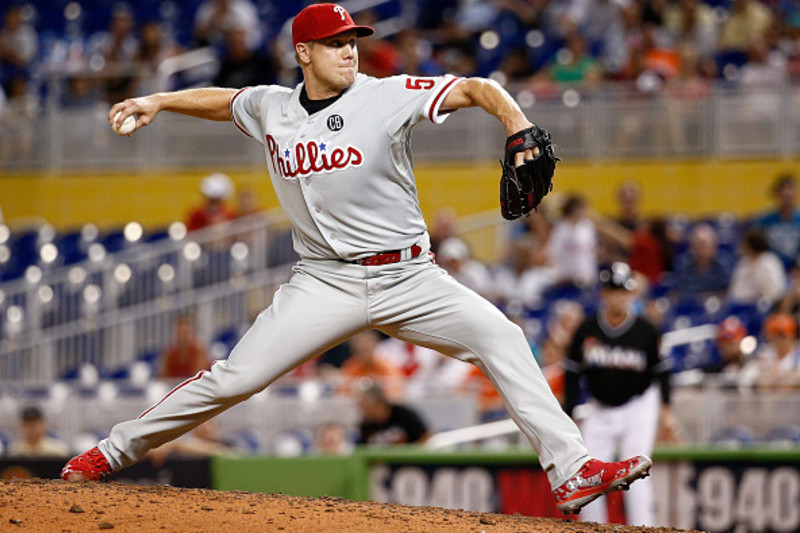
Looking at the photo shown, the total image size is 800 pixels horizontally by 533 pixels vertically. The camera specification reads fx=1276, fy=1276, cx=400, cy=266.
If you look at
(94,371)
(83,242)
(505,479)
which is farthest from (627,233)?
(83,242)

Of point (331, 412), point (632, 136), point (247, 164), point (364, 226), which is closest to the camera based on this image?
point (364, 226)

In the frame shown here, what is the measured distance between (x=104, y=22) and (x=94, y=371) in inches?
255

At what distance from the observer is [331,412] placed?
9391 mm

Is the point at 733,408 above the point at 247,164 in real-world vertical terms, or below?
below

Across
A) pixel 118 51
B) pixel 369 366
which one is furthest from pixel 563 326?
pixel 118 51

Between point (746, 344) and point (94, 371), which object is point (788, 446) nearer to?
point (746, 344)

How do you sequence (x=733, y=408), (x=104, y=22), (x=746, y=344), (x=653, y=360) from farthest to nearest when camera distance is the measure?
(x=104, y=22) < (x=746, y=344) < (x=733, y=408) < (x=653, y=360)

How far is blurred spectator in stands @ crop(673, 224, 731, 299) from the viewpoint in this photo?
1166cm

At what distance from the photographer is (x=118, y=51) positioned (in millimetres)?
15594

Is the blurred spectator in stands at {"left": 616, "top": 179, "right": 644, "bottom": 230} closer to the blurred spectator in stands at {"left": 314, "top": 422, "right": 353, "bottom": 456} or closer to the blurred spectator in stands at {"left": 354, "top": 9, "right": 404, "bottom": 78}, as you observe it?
the blurred spectator in stands at {"left": 354, "top": 9, "right": 404, "bottom": 78}

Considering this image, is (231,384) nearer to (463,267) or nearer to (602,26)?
(463,267)

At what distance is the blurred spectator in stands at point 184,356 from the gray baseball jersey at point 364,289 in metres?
5.65

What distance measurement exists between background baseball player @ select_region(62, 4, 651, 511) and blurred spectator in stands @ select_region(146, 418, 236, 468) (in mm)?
4049

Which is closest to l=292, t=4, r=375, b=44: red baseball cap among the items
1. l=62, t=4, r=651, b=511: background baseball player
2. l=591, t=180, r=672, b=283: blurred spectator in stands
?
l=62, t=4, r=651, b=511: background baseball player
